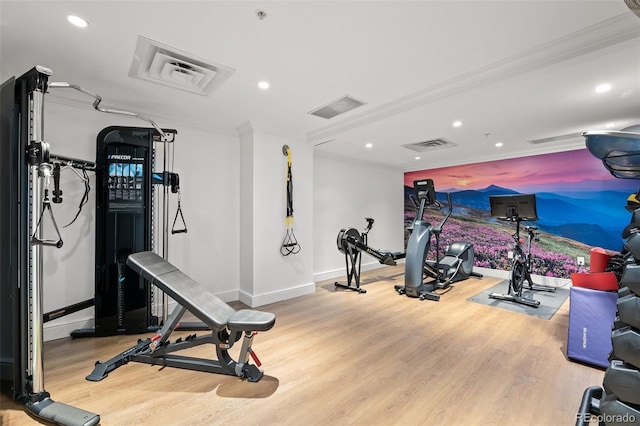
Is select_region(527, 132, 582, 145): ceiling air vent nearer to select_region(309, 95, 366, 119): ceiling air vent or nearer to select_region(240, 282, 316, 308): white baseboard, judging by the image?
select_region(309, 95, 366, 119): ceiling air vent

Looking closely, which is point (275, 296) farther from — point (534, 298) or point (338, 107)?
point (534, 298)

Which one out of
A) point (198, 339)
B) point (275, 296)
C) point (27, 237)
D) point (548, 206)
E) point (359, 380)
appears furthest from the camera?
point (548, 206)

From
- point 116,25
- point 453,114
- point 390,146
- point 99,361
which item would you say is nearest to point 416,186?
point 390,146

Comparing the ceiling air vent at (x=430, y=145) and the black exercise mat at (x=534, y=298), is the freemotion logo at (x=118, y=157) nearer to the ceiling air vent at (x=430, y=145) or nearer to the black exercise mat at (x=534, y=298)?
the ceiling air vent at (x=430, y=145)

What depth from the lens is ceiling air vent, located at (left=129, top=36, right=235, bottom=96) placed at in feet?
7.20

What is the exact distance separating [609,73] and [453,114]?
1346mm

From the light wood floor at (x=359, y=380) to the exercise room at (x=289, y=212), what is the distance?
21 millimetres

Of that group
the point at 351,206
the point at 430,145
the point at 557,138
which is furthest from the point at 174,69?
the point at 557,138

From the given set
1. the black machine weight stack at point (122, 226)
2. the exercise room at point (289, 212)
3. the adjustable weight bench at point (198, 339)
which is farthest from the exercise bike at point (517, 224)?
the black machine weight stack at point (122, 226)

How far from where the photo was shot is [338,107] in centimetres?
334

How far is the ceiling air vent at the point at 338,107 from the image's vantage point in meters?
3.14

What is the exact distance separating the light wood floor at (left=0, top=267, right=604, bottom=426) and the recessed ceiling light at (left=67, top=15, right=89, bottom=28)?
101 inches

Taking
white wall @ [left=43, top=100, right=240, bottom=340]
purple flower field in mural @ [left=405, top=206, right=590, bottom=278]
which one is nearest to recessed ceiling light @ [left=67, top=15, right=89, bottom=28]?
white wall @ [left=43, top=100, right=240, bottom=340]

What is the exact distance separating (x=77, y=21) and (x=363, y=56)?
2.02 m
